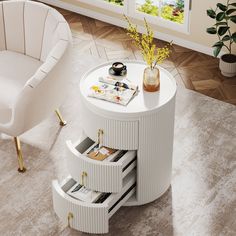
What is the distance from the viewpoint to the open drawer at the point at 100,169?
3053 millimetres

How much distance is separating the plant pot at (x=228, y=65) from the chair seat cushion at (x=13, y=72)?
1.45m

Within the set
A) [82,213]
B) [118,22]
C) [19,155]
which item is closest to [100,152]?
[82,213]

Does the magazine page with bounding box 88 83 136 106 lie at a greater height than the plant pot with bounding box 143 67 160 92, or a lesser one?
lesser

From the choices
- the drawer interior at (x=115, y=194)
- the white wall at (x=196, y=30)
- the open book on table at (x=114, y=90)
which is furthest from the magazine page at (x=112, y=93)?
the white wall at (x=196, y=30)

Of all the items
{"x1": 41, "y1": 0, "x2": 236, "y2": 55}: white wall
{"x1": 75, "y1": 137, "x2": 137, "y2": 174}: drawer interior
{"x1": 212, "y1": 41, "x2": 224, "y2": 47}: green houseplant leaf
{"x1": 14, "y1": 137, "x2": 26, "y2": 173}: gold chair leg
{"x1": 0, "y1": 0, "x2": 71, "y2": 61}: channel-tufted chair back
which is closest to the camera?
{"x1": 75, "y1": 137, "x2": 137, "y2": 174}: drawer interior

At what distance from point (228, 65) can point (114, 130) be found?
176 centimetres

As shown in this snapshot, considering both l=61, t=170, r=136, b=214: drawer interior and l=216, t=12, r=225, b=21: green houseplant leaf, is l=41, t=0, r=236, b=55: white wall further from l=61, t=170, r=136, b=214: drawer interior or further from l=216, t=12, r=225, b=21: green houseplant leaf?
l=61, t=170, r=136, b=214: drawer interior

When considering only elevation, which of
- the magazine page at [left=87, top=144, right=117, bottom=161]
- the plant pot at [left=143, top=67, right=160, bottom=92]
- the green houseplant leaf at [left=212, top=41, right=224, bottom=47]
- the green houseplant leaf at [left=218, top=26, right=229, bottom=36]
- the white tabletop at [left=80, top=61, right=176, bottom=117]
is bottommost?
the green houseplant leaf at [left=212, top=41, right=224, bottom=47]

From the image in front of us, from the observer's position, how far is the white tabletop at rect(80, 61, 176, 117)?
10.0ft

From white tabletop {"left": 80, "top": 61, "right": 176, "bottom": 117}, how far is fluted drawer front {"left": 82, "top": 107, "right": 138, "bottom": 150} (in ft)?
0.16

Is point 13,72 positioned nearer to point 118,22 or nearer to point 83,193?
point 83,193

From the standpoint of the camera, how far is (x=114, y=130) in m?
3.08

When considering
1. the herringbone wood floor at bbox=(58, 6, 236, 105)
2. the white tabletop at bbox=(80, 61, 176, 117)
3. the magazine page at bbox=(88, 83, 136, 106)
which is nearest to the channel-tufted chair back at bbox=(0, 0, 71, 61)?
the white tabletop at bbox=(80, 61, 176, 117)

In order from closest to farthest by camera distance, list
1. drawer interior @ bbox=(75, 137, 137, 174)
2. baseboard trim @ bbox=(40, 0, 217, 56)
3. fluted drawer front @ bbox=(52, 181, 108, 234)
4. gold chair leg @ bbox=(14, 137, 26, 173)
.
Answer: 1. fluted drawer front @ bbox=(52, 181, 108, 234)
2. drawer interior @ bbox=(75, 137, 137, 174)
3. gold chair leg @ bbox=(14, 137, 26, 173)
4. baseboard trim @ bbox=(40, 0, 217, 56)
